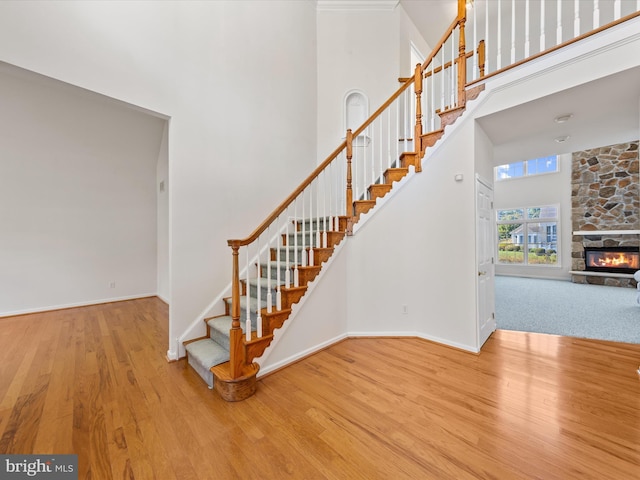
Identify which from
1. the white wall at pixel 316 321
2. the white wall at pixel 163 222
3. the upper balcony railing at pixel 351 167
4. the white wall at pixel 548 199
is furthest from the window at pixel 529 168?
the white wall at pixel 163 222

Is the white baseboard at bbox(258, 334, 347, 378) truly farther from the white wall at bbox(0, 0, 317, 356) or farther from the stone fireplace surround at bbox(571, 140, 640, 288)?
the stone fireplace surround at bbox(571, 140, 640, 288)

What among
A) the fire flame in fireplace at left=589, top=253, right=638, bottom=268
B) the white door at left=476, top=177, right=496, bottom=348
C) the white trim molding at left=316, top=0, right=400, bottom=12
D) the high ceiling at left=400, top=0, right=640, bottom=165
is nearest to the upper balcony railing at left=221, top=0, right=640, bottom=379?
the high ceiling at left=400, top=0, right=640, bottom=165

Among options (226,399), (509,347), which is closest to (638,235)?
(509,347)

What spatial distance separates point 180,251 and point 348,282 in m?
1.95

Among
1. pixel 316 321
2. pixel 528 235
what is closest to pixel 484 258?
pixel 316 321

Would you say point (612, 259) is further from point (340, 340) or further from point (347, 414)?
point (347, 414)

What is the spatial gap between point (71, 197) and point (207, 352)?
4.28 m

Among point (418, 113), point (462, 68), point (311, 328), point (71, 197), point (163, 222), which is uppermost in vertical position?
point (462, 68)

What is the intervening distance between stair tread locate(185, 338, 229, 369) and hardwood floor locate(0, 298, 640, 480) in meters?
0.19

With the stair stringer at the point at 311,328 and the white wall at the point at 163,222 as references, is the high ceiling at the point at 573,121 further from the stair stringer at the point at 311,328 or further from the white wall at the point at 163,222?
the white wall at the point at 163,222

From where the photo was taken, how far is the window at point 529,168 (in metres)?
7.14

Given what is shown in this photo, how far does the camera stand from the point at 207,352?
2.37 m

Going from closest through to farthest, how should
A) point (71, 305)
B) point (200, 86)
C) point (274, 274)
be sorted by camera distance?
point (200, 86) < point (274, 274) < point (71, 305)

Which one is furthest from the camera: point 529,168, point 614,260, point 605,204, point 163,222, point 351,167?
point 529,168
